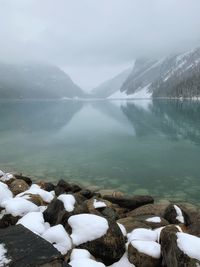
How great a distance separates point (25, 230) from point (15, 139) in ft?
178

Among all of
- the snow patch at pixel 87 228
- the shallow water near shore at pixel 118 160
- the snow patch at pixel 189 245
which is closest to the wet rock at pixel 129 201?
the shallow water near shore at pixel 118 160

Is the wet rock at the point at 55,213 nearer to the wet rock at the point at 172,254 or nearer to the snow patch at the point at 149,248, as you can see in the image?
Result: the snow patch at the point at 149,248

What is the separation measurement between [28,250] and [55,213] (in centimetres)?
540

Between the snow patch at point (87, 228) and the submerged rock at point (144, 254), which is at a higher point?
the snow patch at point (87, 228)

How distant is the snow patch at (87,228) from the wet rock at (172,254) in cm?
257

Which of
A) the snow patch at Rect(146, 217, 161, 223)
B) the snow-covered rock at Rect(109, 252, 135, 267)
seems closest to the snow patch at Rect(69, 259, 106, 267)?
the snow-covered rock at Rect(109, 252, 135, 267)

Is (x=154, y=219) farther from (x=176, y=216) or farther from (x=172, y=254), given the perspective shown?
(x=172, y=254)

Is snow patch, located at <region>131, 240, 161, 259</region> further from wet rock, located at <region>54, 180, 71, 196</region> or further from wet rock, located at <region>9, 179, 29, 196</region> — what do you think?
wet rock, located at <region>9, 179, 29, 196</region>

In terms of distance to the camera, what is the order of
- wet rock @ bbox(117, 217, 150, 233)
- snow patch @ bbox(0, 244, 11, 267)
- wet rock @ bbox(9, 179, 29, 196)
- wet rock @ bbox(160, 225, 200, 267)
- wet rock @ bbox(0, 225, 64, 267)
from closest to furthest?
1. snow patch @ bbox(0, 244, 11, 267)
2. wet rock @ bbox(0, 225, 64, 267)
3. wet rock @ bbox(160, 225, 200, 267)
4. wet rock @ bbox(117, 217, 150, 233)
5. wet rock @ bbox(9, 179, 29, 196)

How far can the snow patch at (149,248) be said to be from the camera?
43.0 ft

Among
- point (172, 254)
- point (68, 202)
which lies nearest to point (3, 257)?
point (172, 254)

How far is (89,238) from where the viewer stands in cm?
1397

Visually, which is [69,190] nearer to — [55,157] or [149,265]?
[149,265]

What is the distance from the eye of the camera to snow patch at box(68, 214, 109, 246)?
549 inches
